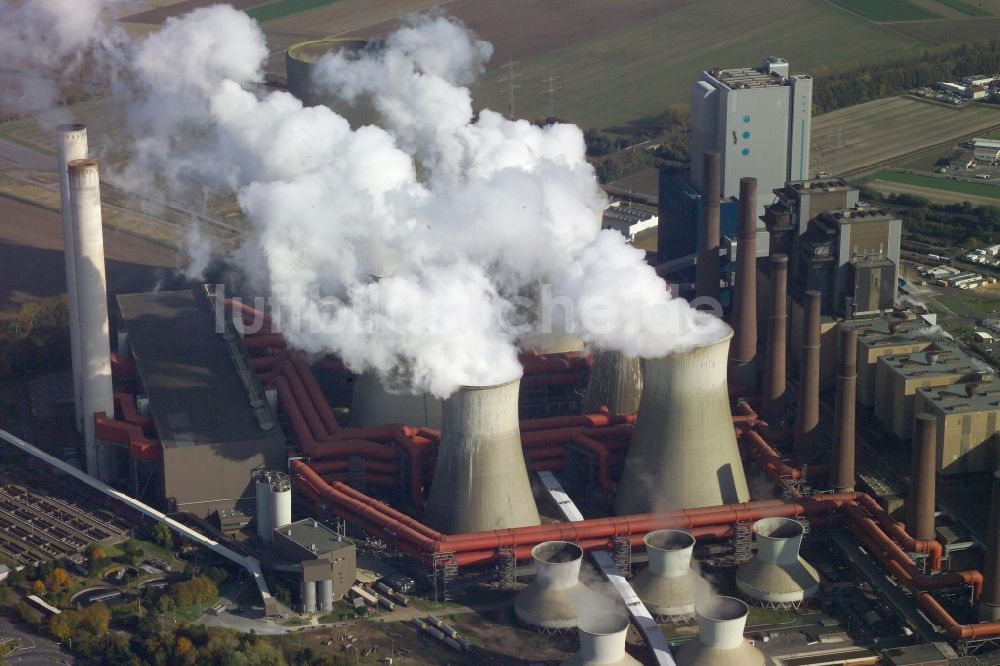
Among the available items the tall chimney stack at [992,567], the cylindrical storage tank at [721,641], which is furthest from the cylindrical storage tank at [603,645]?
the tall chimney stack at [992,567]

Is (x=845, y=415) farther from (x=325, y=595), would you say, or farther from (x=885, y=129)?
(x=885, y=129)

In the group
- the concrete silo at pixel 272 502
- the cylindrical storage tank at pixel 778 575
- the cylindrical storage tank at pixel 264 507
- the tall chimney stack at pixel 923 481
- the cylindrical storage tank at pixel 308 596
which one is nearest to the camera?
the tall chimney stack at pixel 923 481

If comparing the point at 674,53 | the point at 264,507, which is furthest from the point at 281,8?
the point at 264,507

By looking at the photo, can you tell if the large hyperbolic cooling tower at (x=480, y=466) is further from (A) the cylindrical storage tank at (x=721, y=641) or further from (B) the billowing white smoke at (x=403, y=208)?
(A) the cylindrical storage tank at (x=721, y=641)

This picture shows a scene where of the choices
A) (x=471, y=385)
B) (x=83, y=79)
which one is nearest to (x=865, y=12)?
(x=83, y=79)

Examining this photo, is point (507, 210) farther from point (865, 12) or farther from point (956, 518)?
point (865, 12)

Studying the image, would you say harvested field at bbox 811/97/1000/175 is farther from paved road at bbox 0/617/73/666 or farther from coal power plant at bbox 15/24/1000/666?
paved road at bbox 0/617/73/666
